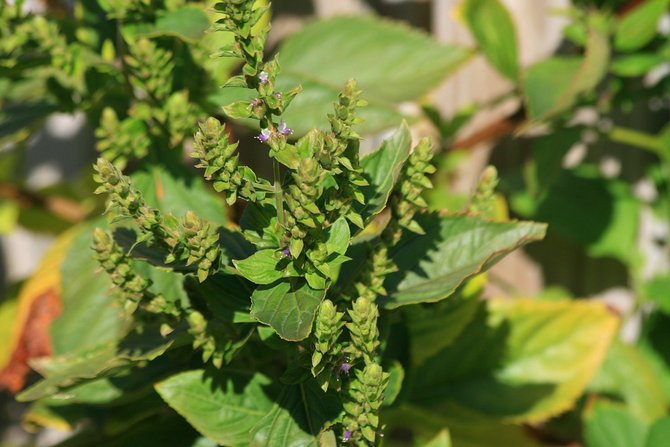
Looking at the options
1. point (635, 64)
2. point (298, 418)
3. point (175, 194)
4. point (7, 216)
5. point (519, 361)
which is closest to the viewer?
point (298, 418)

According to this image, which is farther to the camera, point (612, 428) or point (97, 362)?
point (612, 428)

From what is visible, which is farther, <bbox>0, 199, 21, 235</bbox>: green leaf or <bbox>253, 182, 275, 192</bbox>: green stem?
<bbox>0, 199, 21, 235</bbox>: green leaf

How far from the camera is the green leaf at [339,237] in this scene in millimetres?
594

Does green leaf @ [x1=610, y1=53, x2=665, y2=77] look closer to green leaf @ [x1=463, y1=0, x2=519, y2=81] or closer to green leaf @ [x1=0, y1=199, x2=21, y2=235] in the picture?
green leaf @ [x1=463, y1=0, x2=519, y2=81]

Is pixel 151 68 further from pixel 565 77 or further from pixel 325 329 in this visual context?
pixel 565 77

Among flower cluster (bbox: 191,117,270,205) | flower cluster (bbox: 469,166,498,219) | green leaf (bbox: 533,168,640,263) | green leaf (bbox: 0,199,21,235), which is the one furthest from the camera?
green leaf (bbox: 0,199,21,235)

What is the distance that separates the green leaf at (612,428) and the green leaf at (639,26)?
528 millimetres

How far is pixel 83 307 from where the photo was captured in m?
1.00

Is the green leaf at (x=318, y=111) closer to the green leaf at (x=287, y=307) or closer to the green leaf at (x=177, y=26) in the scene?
the green leaf at (x=177, y=26)

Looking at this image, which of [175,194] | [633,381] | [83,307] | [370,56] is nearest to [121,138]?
[175,194]

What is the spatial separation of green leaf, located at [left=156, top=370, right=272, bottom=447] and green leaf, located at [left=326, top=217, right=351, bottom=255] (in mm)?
183

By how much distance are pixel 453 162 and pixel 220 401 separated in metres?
0.79

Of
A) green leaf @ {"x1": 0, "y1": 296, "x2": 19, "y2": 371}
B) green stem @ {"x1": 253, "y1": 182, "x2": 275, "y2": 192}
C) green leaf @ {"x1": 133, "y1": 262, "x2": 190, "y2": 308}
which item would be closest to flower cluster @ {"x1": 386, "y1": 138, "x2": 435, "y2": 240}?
green stem @ {"x1": 253, "y1": 182, "x2": 275, "y2": 192}

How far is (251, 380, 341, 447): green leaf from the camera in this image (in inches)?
25.4
